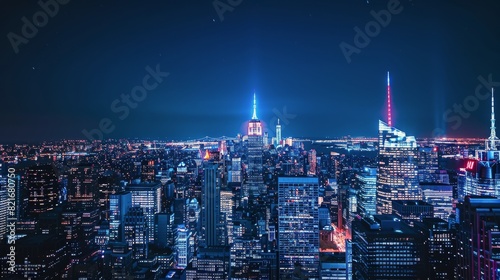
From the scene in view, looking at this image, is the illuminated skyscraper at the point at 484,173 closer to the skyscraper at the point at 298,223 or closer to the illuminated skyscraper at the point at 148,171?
the skyscraper at the point at 298,223

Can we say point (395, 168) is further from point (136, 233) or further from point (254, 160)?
point (136, 233)

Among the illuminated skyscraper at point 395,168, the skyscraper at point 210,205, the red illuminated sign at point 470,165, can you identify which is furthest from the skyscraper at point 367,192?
the skyscraper at point 210,205

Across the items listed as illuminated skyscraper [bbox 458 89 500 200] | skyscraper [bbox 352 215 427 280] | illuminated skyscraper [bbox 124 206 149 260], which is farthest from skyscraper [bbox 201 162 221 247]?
illuminated skyscraper [bbox 458 89 500 200]

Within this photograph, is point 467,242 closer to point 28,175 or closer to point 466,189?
point 466,189

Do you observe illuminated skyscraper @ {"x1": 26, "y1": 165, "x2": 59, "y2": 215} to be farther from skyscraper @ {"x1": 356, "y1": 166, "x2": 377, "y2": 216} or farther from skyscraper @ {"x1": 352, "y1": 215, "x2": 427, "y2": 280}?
skyscraper @ {"x1": 356, "y1": 166, "x2": 377, "y2": 216}

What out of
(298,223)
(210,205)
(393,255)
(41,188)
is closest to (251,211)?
(210,205)

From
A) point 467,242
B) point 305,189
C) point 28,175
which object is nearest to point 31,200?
point 28,175
